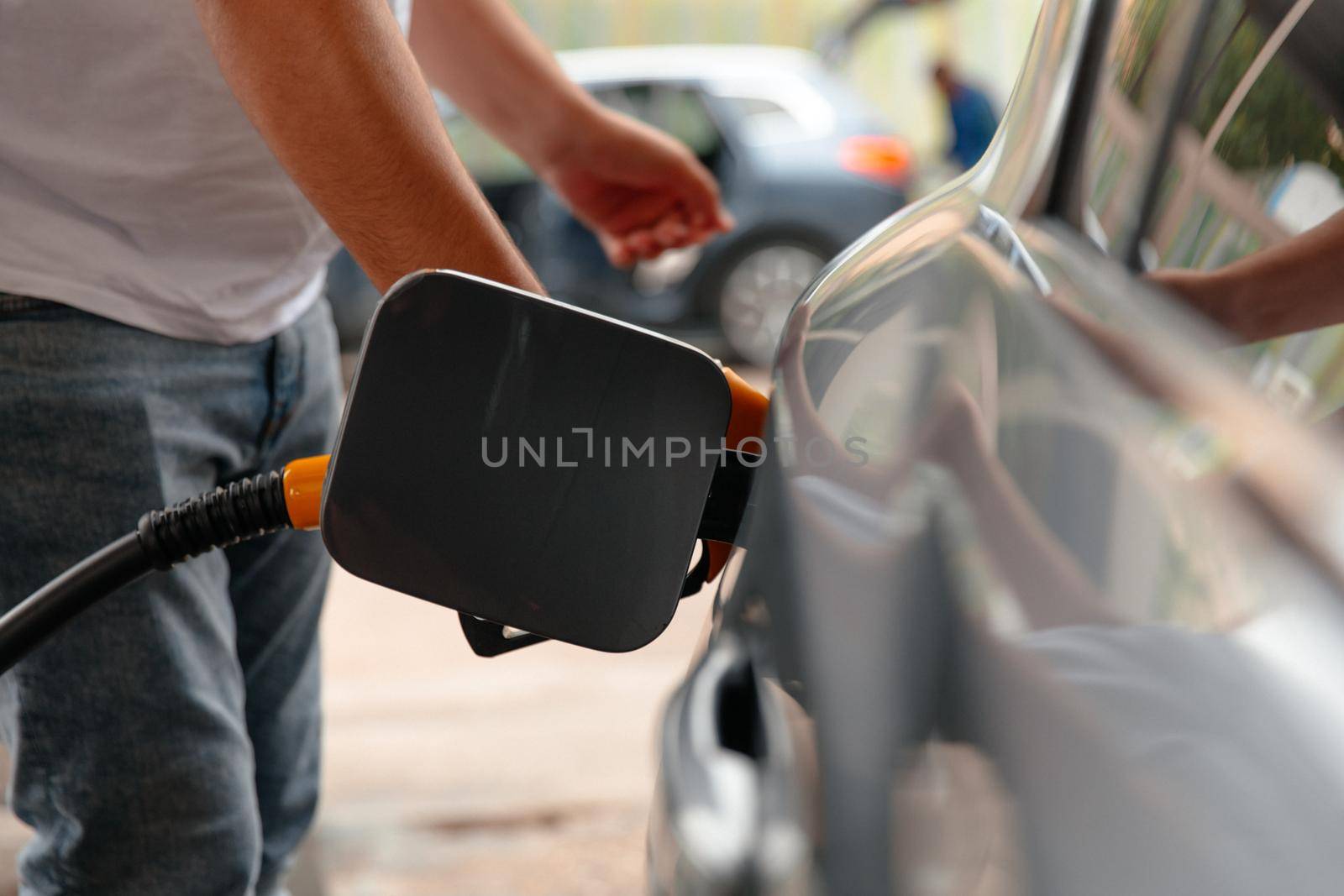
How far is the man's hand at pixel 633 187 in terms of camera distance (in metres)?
1.25

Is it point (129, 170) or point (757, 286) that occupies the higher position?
point (129, 170)

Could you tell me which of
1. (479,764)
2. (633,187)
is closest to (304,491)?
(633,187)

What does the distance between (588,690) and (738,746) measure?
96.5 inches

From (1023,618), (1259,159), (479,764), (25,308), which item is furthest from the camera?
(479,764)

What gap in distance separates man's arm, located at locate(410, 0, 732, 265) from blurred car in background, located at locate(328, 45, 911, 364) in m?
4.51

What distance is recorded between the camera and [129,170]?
1000mm

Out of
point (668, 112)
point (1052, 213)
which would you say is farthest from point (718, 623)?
point (668, 112)

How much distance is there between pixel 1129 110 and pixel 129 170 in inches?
29.4

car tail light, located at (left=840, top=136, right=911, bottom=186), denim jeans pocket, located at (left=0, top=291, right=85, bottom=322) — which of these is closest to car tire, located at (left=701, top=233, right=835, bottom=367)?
car tail light, located at (left=840, top=136, right=911, bottom=186)

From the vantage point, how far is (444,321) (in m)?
0.58

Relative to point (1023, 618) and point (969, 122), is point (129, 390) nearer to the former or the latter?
point (1023, 618)

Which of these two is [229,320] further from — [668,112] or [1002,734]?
[668,112]

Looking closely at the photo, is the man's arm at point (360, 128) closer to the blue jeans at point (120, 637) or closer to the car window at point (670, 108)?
the blue jeans at point (120, 637)

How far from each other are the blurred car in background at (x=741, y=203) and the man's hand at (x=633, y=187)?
14.9 ft
